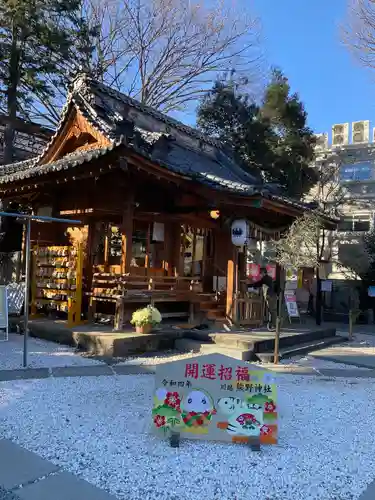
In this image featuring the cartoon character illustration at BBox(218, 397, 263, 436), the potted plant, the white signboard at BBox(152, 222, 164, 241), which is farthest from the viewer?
the white signboard at BBox(152, 222, 164, 241)

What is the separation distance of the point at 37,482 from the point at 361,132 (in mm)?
30818

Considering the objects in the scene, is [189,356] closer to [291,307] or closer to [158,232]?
[158,232]

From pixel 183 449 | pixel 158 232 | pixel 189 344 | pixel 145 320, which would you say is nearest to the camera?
pixel 183 449

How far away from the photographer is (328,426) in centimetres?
464

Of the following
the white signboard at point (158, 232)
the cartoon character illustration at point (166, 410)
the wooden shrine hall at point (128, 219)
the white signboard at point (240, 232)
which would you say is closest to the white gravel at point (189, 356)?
the wooden shrine hall at point (128, 219)

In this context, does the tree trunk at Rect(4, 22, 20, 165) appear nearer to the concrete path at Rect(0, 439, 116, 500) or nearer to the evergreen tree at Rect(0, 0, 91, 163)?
the evergreen tree at Rect(0, 0, 91, 163)

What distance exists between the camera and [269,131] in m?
20.1

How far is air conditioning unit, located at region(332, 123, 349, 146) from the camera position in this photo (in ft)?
98.6

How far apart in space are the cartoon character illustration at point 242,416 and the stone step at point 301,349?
3.81m

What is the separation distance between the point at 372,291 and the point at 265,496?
12.7 metres

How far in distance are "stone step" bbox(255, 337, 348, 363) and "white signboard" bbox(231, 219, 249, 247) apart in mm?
2452

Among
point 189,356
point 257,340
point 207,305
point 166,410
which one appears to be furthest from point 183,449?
point 207,305

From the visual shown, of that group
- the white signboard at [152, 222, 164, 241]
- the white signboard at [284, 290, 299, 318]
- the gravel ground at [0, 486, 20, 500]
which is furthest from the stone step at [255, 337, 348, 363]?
the gravel ground at [0, 486, 20, 500]

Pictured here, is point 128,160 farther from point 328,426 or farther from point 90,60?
point 90,60
